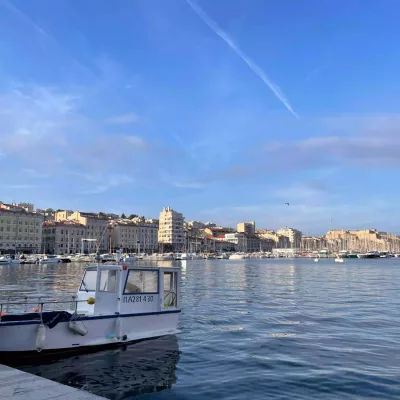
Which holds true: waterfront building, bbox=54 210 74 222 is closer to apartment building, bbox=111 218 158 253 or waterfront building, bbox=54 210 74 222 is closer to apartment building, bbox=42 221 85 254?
apartment building, bbox=111 218 158 253

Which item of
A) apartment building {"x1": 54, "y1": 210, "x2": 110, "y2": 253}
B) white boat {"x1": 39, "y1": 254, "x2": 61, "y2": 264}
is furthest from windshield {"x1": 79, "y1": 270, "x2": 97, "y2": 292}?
apartment building {"x1": 54, "y1": 210, "x2": 110, "y2": 253}

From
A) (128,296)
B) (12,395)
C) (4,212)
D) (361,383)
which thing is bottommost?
(361,383)

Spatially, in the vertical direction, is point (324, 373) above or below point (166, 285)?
below

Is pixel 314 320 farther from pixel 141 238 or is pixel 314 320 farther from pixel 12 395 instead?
pixel 141 238

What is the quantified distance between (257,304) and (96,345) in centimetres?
1508

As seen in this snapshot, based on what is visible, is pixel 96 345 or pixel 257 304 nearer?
pixel 96 345

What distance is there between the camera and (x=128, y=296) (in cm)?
1456

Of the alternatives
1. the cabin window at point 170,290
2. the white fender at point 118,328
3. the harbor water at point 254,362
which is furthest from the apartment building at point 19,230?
the white fender at point 118,328

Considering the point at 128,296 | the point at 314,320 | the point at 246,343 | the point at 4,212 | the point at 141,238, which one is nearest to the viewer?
the point at 128,296

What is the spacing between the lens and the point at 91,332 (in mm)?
13492

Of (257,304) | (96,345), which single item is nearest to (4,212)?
(257,304)

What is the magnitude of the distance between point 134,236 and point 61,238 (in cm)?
3421

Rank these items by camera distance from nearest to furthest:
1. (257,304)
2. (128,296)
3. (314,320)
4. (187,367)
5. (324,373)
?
(324,373), (187,367), (128,296), (314,320), (257,304)

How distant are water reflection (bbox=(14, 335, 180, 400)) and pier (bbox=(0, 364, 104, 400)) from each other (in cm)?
261
